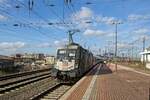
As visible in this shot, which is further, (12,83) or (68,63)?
(68,63)

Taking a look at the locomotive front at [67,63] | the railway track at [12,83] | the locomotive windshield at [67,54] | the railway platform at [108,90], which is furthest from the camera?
the locomotive windshield at [67,54]

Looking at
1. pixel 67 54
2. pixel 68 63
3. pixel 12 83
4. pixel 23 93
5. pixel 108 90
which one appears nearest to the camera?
pixel 108 90

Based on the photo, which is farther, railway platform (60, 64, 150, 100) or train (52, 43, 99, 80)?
train (52, 43, 99, 80)

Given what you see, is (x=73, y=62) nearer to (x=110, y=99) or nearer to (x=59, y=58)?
(x=59, y=58)

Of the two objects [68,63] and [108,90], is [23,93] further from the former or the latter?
[68,63]

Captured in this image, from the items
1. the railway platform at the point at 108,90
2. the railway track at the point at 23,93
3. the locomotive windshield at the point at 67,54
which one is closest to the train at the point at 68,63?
the locomotive windshield at the point at 67,54

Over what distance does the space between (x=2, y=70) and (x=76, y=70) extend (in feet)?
71.3

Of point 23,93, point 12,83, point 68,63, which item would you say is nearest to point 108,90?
point 23,93

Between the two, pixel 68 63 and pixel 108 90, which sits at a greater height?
pixel 68 63

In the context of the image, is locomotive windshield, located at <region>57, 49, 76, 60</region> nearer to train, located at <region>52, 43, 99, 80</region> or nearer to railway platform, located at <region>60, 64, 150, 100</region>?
train, located at <region>52, 43, 99, 80</region>

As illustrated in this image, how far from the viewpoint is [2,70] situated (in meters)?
47.6

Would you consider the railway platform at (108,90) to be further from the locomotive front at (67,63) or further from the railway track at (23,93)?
the locomotive front at (67,63)

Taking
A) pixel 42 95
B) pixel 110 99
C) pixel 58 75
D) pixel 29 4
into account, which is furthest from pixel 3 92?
pixel 58 75

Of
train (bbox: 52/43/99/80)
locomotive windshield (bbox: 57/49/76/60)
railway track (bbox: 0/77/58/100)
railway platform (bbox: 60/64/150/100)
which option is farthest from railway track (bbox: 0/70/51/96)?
railway platform (bbox: 60/64/150/100)
